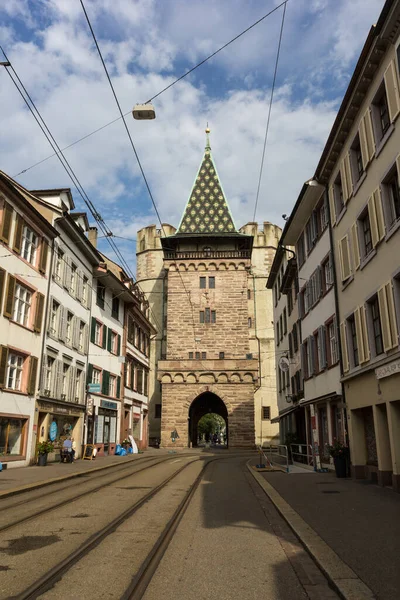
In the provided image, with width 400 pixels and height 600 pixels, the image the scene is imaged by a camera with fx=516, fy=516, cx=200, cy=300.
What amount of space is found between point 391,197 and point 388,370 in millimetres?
4540

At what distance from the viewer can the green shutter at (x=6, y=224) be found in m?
19.1

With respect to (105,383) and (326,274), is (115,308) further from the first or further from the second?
(326,274)

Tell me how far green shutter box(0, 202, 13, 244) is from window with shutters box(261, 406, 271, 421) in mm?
39560

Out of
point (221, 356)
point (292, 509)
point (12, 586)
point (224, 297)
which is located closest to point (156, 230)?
point (224, 297)

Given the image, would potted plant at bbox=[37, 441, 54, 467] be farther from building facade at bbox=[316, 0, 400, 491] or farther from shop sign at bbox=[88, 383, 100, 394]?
building facade at bbox=[316, 0, 400, 491]

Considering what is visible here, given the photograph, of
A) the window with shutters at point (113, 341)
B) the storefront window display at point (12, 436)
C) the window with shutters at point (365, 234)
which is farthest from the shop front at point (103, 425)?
the window with shutters at point (365, 234)

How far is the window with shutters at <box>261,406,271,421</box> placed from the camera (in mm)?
53656

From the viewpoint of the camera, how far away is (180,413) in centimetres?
4491

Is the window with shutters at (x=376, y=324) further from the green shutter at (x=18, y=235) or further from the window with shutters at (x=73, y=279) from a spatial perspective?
the window with shutters at (x=73, y=279)

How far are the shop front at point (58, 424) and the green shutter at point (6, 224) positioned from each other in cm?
720

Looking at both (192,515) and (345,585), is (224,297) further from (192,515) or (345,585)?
(345,585)

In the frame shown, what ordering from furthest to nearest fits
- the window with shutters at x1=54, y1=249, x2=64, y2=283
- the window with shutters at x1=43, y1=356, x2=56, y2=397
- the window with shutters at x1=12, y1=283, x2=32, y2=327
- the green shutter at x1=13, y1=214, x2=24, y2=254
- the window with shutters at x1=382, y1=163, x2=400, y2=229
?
the window with shutters at x1=54, y1=249, x2=64, y2=283
the window with shutters at x1=43, y1=356, x2=56, y2=397
the window with shutters at x1=12, y1=283, x2=32, y2=327
the green shutter at x1=13, y1=214, x2=24, y2=254
the window with shutters at x1=382, y1=163, x2=400, y2=229

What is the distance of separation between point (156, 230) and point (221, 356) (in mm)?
23025

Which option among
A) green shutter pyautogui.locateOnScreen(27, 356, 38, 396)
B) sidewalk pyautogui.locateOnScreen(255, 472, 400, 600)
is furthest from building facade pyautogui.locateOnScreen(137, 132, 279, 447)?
sidewalk pyautogui.locateOnScreen(255, 472, 400, 600)
